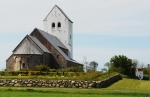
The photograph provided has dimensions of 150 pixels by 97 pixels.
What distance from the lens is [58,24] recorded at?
90.2 m

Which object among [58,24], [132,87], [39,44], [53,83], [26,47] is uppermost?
[58,24]

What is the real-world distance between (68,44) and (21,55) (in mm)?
23804

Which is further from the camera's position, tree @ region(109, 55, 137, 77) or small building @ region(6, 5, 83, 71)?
small building @ region(6, 5, 83, 71)

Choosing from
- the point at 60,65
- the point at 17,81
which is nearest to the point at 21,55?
the point at 60,65

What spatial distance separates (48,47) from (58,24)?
1345cm

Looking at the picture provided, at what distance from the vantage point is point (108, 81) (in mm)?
39344

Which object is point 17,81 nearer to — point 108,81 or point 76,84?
point 76,84

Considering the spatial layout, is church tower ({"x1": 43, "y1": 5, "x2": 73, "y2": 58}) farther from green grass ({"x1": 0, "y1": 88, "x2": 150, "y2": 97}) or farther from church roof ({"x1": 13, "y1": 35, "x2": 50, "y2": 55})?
green grass ({"x1": 0, "y1": 88, "x2": 150, "y2": 97})

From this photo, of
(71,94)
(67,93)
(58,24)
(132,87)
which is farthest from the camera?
(58,24)

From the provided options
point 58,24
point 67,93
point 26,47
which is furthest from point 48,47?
point 67,93

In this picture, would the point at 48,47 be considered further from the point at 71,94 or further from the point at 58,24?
the point at 71,94

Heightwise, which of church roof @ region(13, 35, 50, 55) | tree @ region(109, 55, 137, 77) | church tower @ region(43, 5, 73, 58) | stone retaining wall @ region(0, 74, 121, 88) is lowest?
stone retaining wall @ region(0, 74, 121, 88)

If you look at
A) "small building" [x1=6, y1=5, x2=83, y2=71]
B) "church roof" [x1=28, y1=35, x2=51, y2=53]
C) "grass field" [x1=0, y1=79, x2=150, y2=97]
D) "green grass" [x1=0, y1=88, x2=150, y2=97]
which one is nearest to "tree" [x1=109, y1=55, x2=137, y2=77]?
"small building" [x1=6, y1=5, x2=83, y2=71]

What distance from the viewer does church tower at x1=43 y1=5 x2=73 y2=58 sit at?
89.7m
